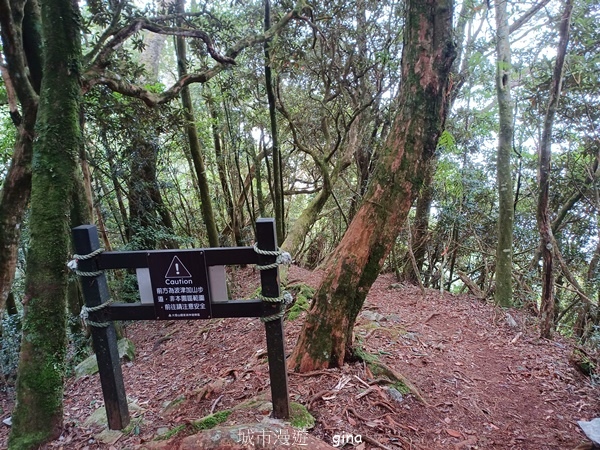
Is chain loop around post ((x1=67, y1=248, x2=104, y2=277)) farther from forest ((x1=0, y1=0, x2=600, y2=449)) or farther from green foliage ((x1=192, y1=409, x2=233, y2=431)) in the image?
green foliage ((x1=192, y1=409, x2=233, y2=431))

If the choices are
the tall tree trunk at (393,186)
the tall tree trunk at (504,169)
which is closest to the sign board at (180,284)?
the tall tree trunk at (393,186)

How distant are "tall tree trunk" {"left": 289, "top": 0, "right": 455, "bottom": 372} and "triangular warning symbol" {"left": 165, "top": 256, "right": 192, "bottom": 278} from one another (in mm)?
1325

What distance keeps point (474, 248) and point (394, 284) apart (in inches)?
103

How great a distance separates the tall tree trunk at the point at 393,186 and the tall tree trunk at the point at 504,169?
4409mm

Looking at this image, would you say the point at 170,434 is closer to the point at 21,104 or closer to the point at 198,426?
the point at 198,426

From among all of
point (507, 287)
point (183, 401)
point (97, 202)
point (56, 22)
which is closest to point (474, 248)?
point (507, 287)

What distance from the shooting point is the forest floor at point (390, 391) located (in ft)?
8.92

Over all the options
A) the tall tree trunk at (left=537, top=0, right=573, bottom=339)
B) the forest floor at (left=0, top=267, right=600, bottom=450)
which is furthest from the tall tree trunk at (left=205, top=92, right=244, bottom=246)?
the tall tree trunk at (left=537, top=0, right=573, bottom=339)

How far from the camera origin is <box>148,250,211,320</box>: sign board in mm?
2393

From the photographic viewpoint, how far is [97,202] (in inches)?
257

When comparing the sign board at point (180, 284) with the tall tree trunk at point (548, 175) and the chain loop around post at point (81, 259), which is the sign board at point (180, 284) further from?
the tall tree trunk at point (548, 175)

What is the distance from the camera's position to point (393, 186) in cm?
306

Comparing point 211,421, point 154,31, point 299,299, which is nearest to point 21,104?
point 154,31

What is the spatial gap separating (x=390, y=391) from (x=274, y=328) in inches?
53.9
